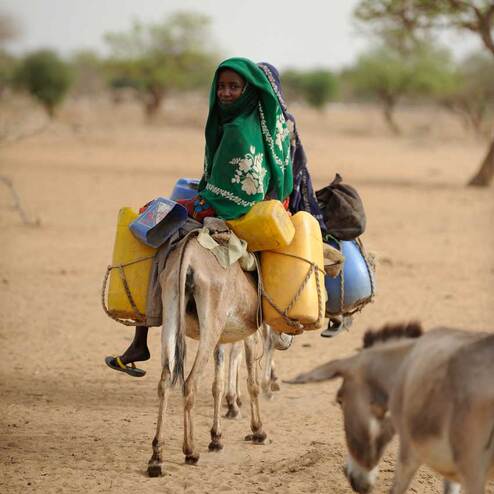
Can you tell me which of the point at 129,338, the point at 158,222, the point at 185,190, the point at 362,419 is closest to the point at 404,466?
the point at 362,419

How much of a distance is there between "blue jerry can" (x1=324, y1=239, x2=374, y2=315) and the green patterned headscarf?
983mm

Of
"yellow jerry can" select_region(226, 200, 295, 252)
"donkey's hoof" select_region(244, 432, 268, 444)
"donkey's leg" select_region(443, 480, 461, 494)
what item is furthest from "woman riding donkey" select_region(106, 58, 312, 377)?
"donkey's leg" select_region(443, 480, 461, 494)

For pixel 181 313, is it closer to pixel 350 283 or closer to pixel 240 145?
pixel 240 145

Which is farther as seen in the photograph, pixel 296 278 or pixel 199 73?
pixel 199 73

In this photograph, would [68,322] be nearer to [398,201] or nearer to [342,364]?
[342,364]

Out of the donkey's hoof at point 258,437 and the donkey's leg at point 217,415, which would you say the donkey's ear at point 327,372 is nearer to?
the donkey's leg at point 217,415

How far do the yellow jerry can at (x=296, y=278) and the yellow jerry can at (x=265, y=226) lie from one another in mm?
78

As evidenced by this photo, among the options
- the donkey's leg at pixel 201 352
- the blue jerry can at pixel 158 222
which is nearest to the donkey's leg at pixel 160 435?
the donkey's leg at pixel 201 352

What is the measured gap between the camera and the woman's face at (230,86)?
5.47m

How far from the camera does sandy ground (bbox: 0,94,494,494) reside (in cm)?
532

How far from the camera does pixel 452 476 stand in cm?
356

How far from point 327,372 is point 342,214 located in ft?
8.76

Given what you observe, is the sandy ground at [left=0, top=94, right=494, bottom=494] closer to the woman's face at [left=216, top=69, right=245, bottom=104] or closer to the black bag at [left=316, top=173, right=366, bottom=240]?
the black bag at [left=316, top=173, right=366, bottom=240]

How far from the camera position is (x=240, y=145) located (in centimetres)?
543
